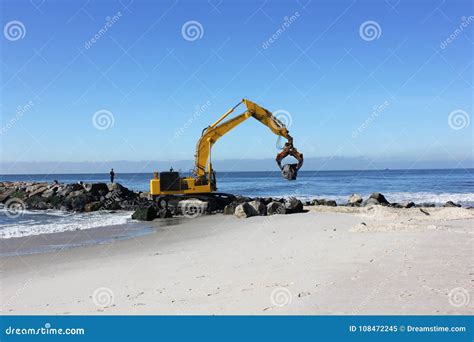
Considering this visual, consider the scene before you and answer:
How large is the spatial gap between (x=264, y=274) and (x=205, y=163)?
15635mm

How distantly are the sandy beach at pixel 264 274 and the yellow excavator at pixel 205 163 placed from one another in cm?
874

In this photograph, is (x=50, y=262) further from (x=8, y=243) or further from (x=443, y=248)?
(x=443, y=248)

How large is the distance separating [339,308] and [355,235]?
20.3 feet

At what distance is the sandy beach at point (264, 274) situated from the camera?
6.09 metres

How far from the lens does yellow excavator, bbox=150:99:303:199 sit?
22344mm

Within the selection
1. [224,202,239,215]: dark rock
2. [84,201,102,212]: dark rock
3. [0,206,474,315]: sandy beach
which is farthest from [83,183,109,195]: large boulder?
[0,206,474,315]: sandy beach

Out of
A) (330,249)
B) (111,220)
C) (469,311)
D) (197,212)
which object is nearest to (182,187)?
(197,212)

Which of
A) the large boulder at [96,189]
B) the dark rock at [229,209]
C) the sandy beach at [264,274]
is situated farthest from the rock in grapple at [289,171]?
the large boulder at [96,189]

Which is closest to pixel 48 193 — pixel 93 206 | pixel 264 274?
pixel 93 206

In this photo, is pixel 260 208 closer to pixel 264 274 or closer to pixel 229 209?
pixel 229 209

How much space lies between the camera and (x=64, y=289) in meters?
8.06

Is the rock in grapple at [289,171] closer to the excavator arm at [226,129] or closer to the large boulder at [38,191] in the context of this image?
the excavator arm at [226,129]

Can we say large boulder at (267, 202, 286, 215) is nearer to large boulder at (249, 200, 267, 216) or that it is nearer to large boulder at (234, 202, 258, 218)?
large boulder at (249, 200, 267, 216)

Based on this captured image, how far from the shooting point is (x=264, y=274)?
26.1 ft
